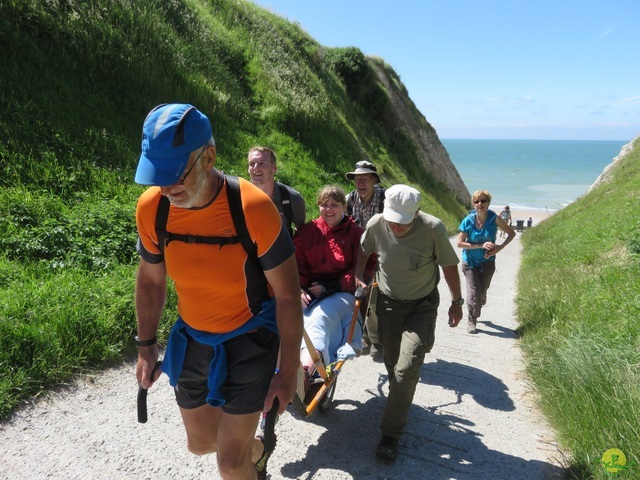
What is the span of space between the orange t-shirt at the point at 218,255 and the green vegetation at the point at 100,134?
8.10ft

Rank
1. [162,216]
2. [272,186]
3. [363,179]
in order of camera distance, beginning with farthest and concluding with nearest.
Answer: [363,179]
[272,186]
[162,216]

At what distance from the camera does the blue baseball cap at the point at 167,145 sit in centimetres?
198

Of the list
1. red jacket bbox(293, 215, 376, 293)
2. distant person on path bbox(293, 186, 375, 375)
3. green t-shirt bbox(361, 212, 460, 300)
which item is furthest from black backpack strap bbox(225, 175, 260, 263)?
red jacket bbox(293, 215, 376, 293)

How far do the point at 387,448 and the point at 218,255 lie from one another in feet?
7.35

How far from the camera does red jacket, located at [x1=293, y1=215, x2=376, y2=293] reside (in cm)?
454

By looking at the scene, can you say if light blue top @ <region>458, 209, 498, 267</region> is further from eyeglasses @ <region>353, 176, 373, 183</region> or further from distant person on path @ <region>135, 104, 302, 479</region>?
distant person on path @ <region>135, 104, 302, 479</region>

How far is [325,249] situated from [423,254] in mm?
976

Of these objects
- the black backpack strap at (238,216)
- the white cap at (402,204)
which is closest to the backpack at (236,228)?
the black backpack strap at (238,216)

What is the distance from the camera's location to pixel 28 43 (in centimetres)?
920

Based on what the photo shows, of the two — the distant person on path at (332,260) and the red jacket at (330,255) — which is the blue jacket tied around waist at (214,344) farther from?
the red jacket at (330,255)

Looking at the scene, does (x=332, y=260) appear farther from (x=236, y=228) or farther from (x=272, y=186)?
(x=236, y=228)

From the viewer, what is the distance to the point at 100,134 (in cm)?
904

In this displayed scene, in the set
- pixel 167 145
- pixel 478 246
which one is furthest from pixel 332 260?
pixel 478 246

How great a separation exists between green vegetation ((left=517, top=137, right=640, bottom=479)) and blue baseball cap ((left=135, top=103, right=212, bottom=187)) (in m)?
3.23
